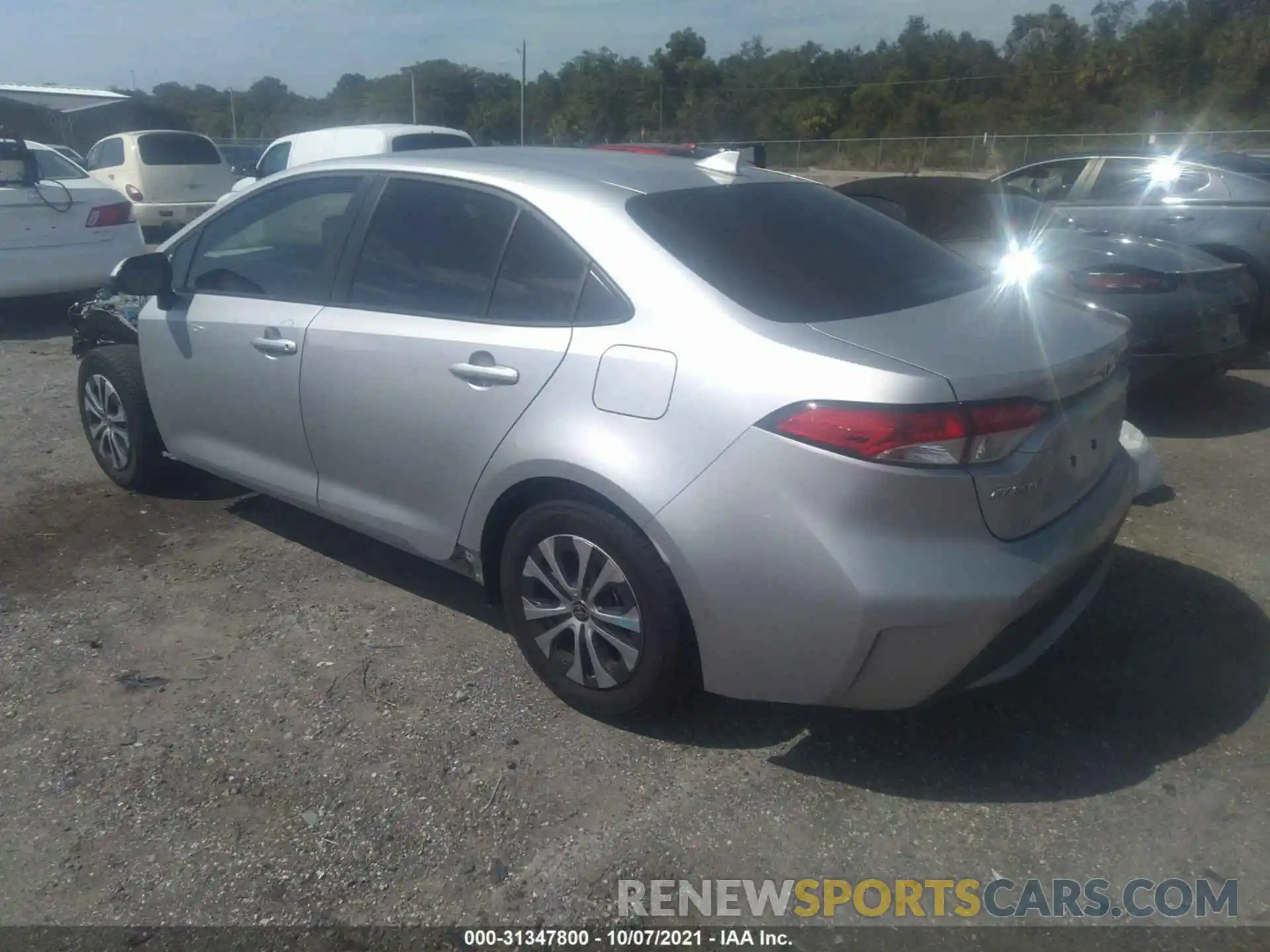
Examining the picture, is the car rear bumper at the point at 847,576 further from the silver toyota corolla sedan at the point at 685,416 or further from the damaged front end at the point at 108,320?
the damaged front end at the point at 108,320

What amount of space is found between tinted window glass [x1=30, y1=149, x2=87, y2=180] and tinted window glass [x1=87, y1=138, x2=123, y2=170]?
19.3 ft

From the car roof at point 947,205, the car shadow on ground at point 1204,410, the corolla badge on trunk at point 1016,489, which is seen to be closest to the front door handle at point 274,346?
the corolla badge on trunk at point 1016,489

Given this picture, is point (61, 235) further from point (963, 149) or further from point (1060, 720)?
point (963, 149)

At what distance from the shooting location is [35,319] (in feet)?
32.6

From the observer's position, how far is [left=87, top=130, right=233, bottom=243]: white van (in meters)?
15.6

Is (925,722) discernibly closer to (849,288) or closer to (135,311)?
(849,288)

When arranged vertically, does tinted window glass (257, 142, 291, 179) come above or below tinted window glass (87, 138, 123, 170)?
above

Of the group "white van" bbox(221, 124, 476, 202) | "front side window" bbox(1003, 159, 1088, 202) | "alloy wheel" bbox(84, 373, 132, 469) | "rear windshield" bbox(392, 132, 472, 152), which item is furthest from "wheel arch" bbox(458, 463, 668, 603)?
"rear windshield" bbox(392, 132, 472, 152)

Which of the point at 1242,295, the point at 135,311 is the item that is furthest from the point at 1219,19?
the point at 135,311

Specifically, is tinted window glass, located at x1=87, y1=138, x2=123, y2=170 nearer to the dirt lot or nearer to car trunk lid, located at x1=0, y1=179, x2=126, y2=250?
car trunk lid, located at x1=0, y1=179, x2=126, y2=250

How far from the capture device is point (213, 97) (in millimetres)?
57406

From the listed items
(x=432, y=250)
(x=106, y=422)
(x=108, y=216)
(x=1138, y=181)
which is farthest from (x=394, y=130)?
(x=432, y=250)

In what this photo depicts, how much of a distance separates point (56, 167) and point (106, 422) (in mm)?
6204

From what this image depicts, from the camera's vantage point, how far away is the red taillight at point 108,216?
29.9 feet
